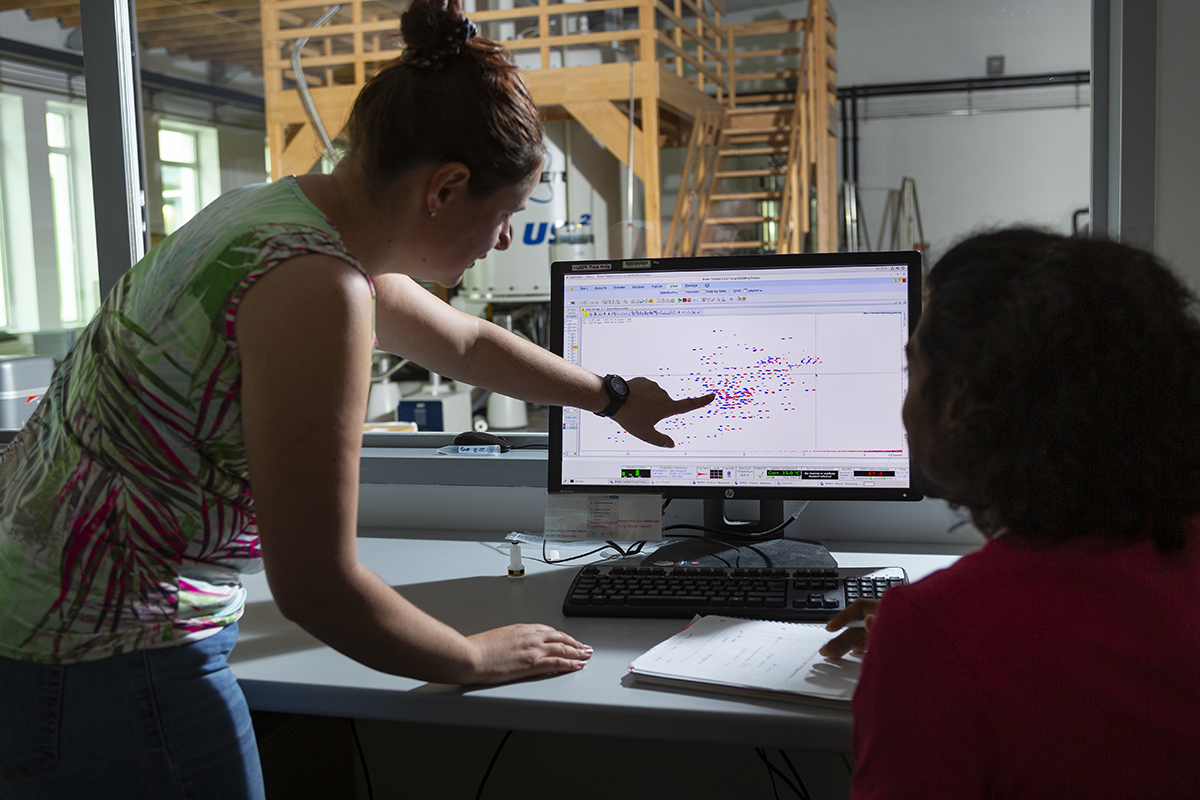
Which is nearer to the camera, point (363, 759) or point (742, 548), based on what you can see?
point (742, 548)

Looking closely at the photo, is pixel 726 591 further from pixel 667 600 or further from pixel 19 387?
pixel 19 387

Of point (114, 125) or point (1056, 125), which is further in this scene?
point (1056, 125)

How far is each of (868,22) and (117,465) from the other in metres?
4.53

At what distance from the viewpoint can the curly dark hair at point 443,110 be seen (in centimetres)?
77

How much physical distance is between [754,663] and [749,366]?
1.59 ft

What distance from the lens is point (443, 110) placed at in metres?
0.77

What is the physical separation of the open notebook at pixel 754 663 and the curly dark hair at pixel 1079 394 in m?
0.30

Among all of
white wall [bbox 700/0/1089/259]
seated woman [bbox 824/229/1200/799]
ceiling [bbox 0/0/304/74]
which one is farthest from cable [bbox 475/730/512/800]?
ceiling [bbox 0/0/304/74]

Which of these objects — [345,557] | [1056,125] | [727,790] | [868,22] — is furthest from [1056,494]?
[868,22]

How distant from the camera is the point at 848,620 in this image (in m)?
0.93

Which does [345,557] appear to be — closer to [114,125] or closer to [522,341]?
[522,341]

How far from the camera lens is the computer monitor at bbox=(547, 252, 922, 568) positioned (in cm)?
123

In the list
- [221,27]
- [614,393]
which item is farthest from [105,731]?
[221,27]

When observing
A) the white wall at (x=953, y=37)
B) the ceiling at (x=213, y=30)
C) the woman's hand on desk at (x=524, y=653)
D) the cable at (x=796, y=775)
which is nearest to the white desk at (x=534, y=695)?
the woman's hand on desk at (x=524, y=653)
